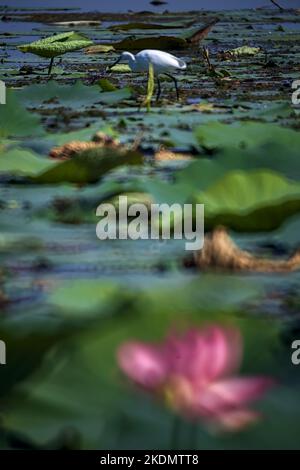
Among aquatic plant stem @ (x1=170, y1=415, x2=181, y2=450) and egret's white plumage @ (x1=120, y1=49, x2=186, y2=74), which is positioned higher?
egret's white plumage @ (x1=120, y1=49, x2=186, y2=74)

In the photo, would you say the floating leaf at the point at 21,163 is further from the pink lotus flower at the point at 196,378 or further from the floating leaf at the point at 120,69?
the floating leaf at the point at 120,69

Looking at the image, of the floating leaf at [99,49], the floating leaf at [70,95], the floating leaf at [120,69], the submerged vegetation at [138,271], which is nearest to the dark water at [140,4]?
the floating leaf at [99,49]

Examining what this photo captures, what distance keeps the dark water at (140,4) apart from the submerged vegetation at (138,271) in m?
9.78

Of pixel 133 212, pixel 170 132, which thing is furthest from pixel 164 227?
pixel 170 132

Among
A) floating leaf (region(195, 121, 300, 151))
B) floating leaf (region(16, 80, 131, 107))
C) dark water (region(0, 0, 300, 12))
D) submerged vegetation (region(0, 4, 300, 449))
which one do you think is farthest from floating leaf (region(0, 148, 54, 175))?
dark water (region(0, 0, 300, 12))

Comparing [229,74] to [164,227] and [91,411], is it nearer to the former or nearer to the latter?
[164,227]

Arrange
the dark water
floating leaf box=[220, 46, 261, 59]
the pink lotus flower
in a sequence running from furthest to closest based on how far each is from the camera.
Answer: the dark water
floating leaf box=[220, 46, 261, 59]
the pink lotus flower

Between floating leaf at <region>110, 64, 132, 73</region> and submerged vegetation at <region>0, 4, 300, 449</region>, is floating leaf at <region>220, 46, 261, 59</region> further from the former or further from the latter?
submerged vegetation at <region>0, 4, 300, 449</region>

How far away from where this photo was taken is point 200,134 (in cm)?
266

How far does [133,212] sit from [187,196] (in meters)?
0.11

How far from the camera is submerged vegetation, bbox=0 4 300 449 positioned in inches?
39.6

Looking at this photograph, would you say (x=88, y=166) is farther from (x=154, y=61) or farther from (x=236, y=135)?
(x=154, y=61)

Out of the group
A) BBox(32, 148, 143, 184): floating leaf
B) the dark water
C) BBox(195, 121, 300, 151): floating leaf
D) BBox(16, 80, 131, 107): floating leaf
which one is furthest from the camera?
the dark water

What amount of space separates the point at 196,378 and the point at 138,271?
736 millimetres
